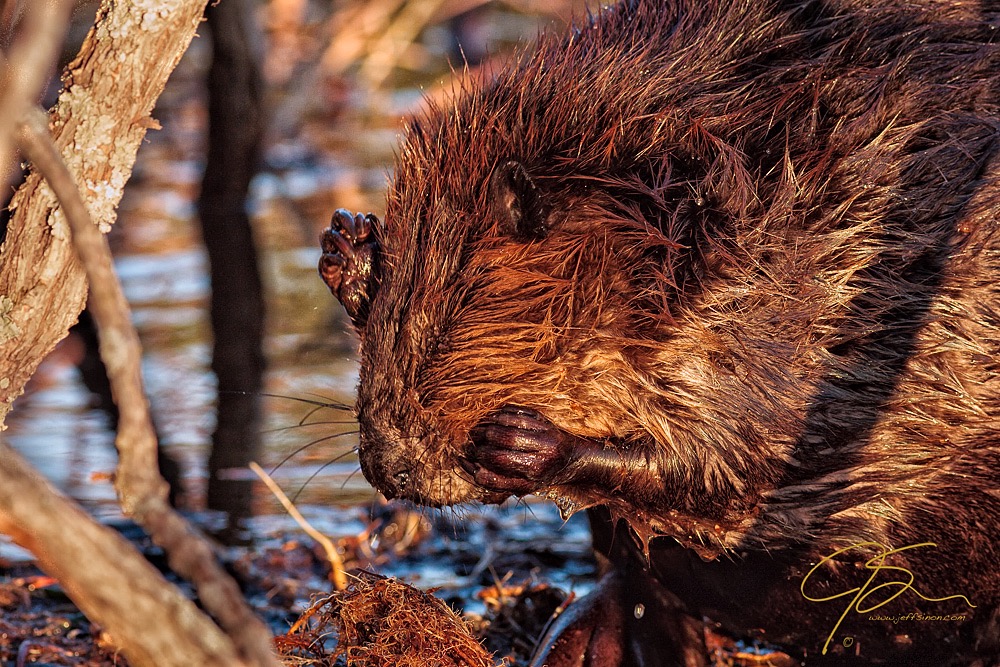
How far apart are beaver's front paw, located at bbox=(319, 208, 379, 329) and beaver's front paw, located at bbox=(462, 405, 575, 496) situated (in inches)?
15.8

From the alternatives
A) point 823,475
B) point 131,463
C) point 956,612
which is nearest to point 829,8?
point 823,475

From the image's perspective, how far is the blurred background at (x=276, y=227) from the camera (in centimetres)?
371

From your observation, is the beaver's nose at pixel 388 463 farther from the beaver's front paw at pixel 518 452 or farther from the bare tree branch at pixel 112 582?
the bare tree branch at pixel 112 582

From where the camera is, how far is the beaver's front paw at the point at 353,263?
2.44 metres

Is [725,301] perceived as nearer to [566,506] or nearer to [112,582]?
[566,506]

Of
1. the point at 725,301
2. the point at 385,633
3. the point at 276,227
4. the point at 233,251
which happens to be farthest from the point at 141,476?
the point at 276,227

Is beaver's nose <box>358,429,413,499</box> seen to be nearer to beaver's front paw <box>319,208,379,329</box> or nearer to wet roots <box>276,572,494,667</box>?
wet roots <box>276,572,494,667</box>

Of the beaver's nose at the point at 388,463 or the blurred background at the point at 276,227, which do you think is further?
the blurred background at the point at 276,227

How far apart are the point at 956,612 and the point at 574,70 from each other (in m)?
1.29

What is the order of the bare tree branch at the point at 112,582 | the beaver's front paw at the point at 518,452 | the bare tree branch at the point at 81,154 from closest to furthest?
the bare tree branch at the point at 112,582, the bare tree branch at the point at 81,154, the beaver's front paw at the point at 518,452
